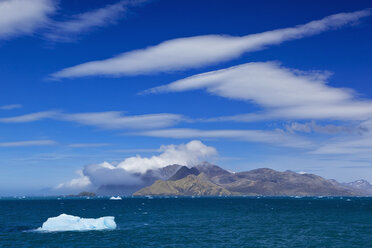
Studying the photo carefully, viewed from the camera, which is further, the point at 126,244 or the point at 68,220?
the point at 68,220

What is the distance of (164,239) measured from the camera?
5984 centimetres

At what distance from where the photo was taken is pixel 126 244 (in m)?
54.6

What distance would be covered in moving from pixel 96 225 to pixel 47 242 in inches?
656

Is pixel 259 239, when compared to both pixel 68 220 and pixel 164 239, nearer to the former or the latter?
pixel 164 239

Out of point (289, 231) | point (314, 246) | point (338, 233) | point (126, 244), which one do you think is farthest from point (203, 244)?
point (338, 233)

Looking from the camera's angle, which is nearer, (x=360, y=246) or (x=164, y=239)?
(x=360, y=246)

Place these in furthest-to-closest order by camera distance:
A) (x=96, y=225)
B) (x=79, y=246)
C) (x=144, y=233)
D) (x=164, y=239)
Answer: (x=96, y=225)
(x=144, y=233)
(x=164, y=239)
(x=79, y=246)

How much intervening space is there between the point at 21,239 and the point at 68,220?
13607 mm

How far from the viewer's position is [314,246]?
5331cm

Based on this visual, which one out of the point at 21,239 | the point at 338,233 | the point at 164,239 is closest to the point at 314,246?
the point at 338,233

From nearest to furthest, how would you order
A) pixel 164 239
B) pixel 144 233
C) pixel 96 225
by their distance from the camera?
pixel 164 239, pixel 144 233, pixel 96 225

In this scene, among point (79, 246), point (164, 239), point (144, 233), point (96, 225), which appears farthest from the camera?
point (96, 225)

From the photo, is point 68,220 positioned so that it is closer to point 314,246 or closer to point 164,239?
point 164,239

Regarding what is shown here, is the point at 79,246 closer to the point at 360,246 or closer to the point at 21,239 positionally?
the point at 21,239
